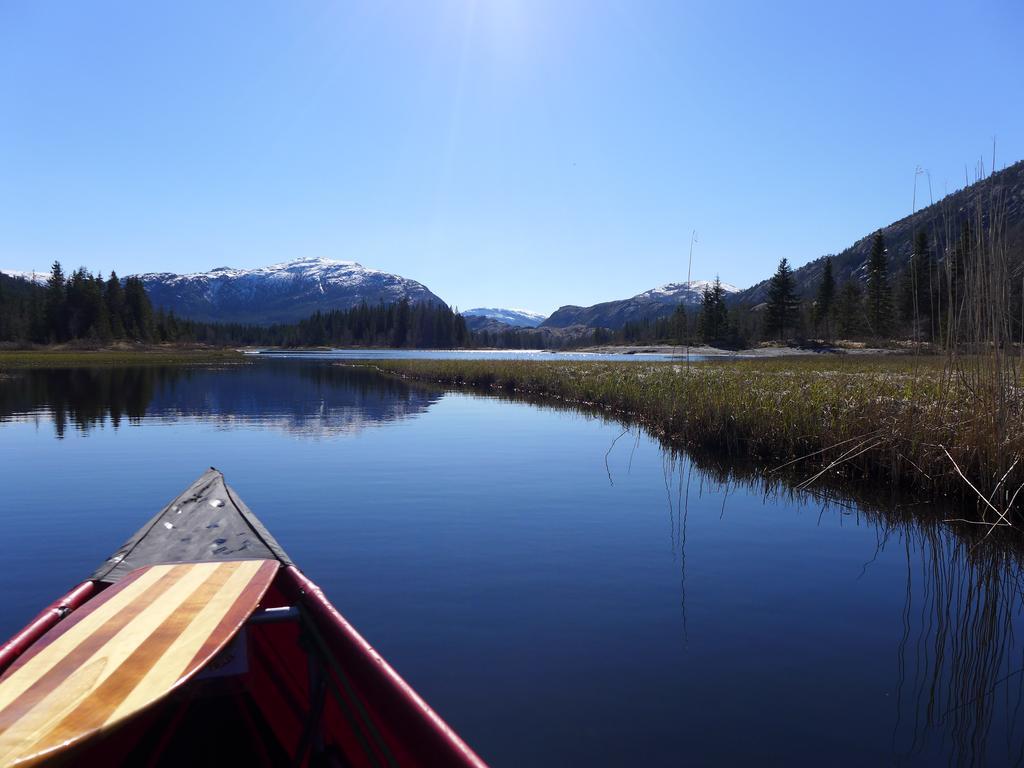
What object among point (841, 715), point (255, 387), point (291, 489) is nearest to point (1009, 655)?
point (841, 715)

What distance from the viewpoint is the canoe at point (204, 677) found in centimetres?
284

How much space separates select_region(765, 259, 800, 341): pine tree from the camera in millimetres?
88000

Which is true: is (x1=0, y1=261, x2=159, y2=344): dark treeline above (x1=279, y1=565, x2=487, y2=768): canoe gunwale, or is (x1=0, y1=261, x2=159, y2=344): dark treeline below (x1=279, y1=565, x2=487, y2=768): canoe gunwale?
above

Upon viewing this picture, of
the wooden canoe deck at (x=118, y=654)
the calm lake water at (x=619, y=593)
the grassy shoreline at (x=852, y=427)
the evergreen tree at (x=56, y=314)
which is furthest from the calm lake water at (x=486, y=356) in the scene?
the wooden canoe deck at (x=118, y=654)

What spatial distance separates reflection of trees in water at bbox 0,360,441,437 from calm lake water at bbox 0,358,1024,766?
843 centimetres

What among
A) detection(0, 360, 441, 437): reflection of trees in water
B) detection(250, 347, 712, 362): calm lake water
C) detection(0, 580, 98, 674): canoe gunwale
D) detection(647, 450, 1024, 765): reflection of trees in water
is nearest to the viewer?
detection(0, 580, 98, 674): canoe gunwale

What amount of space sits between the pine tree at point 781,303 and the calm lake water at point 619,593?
79.9 meters

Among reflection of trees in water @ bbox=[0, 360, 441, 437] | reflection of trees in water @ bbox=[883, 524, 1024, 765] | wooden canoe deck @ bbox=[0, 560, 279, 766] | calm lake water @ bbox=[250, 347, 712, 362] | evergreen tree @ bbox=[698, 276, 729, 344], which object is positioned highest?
evergreen tree @ bbox=[698, 276, 729, 344]

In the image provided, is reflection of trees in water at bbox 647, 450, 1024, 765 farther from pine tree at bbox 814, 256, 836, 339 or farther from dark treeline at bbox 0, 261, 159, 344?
dark treeline at bbox 0, 261, 159, 344

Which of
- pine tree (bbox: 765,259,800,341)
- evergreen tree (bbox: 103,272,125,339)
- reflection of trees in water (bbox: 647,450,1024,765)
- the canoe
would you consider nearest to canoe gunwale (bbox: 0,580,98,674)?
the canoe

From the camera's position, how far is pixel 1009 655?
6.30 m

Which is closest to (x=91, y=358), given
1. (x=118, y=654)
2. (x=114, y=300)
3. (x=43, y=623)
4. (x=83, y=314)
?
(x=83, y=314)

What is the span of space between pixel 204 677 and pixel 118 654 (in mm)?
1785

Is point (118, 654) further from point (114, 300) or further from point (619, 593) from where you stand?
point (114, 300)
